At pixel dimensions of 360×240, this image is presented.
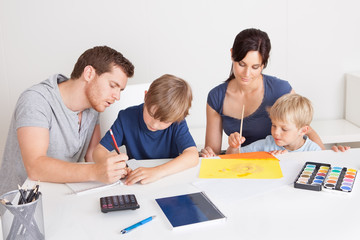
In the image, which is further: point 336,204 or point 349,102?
point 349,102

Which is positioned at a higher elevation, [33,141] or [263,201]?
[33,141]

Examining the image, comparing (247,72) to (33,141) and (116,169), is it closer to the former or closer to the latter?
(116,169)

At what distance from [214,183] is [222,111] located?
2.53 feet

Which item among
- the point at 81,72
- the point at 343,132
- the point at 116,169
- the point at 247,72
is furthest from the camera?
the point at 343,132

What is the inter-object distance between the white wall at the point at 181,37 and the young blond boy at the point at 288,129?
45.2 inches

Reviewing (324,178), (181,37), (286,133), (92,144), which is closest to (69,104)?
(92,144)

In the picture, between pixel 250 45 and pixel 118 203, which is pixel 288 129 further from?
pixel 118 203

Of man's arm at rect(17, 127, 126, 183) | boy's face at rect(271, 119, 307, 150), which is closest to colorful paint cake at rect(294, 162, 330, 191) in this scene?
boy's face at rect(271, 119, 307, 150)

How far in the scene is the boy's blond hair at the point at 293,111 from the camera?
5.71ft

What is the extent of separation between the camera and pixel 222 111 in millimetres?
2049

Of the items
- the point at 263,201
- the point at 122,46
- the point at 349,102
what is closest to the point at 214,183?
the point at 263,201

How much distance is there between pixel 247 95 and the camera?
203cm

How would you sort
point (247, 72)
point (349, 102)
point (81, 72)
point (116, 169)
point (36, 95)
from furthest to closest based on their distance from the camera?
point (349, 102)
point (247, 72)
point (81, 72)
point (36, 95)
point (116, 169)

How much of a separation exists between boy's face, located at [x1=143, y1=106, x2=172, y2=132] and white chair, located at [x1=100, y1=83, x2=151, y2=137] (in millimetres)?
391
